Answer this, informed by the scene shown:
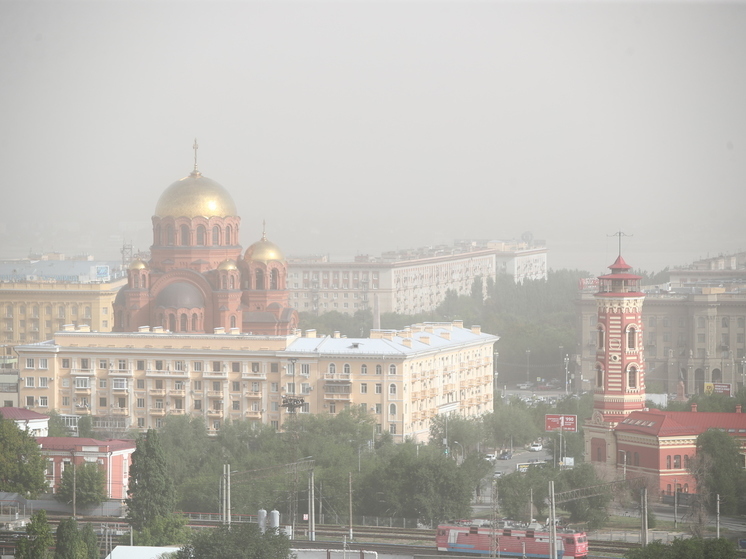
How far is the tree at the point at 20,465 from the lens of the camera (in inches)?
2092

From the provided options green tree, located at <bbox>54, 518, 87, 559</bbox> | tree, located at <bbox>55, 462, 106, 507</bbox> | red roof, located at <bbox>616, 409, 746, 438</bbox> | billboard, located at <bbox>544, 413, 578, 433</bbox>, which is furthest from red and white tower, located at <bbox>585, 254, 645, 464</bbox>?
green tree, located at <bbox>54, 518, 87, 559</bbox>

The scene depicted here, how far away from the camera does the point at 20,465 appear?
53469 millimetres

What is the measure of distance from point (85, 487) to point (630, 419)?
18332 mm

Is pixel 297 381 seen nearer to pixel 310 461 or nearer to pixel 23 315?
pixel 310 461

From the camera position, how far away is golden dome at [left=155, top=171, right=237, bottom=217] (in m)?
76.8

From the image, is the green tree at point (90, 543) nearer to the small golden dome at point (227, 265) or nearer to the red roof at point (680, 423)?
the red roof at point (680, 423)

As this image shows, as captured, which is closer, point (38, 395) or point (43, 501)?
point (43, 501)

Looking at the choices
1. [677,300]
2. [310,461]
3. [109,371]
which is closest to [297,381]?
[109,371]

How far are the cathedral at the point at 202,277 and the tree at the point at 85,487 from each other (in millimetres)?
21465

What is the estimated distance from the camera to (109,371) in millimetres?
71500


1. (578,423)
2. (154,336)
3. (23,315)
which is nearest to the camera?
(578,423)

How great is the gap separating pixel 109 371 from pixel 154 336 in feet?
8.50

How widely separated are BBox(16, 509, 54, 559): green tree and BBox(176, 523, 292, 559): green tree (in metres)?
3.80

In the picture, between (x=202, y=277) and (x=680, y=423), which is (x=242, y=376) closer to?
(x=202, y=277)
